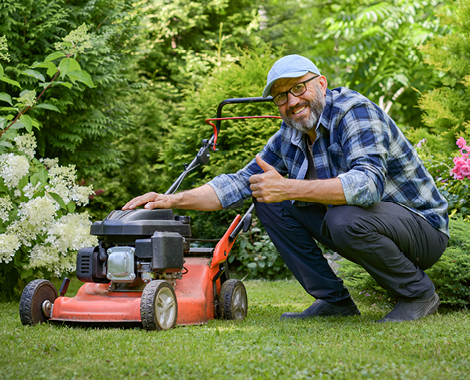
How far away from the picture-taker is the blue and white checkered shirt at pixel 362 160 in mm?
2352

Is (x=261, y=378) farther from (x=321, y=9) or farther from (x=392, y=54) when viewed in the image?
(x=321, y=9)

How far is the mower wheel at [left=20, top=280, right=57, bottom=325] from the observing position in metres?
2.43

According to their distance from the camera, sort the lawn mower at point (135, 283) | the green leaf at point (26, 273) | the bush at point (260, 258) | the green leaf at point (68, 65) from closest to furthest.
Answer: the lawn mower at point (135, 283) → the green leaf at point (68, 65) → the green leaf at point (26, 273) → the bush at point (260, 258)

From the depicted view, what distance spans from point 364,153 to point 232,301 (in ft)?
3.45

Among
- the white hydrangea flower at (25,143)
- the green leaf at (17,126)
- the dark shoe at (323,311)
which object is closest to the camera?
the dark shoe at (323,311)

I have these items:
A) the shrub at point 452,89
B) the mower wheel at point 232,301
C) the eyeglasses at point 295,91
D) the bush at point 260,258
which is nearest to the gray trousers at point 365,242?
the mower wheel at point 232,301

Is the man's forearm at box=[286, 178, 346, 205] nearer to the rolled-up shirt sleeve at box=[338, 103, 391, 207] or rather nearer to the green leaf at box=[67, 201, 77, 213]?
the rolled-up shirt sleeve at box=[338, 103, 391, 207]

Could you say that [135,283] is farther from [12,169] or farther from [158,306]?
[12,169]

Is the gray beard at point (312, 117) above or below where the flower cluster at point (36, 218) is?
above

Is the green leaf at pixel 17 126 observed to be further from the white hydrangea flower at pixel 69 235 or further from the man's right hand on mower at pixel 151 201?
the man's right hand on mower at pixel 151 201

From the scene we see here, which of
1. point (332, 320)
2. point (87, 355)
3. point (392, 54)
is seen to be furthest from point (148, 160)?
point (87, 355)

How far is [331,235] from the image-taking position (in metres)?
2.48

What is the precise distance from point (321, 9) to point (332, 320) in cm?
949

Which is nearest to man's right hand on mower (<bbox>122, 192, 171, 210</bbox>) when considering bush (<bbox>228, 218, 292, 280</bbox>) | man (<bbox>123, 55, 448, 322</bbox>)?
man (<bbox>123, 55, 448, 322</bbox>)
